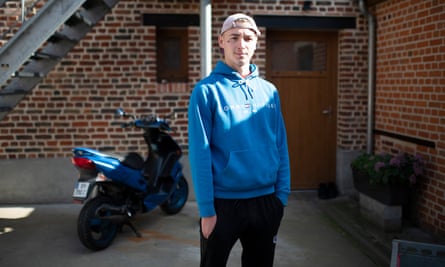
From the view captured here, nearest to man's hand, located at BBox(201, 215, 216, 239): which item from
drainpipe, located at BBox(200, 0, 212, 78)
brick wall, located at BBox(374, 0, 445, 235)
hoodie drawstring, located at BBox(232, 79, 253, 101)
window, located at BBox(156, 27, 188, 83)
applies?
hoodie drawstring, located at BBox(232, 79, 253, 101)

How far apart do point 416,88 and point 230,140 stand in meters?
3.70

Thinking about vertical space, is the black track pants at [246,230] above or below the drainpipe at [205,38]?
below

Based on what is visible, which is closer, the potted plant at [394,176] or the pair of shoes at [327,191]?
the potted plant at [394,176]

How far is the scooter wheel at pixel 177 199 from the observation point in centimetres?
588

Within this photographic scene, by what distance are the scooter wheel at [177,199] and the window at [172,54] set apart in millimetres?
1508

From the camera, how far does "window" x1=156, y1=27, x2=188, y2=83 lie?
6.67 metres

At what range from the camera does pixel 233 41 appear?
263 centimetres

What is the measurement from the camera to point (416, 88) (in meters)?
5.56

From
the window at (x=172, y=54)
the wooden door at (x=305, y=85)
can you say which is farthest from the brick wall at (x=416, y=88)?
the window at (x=172, y=54)

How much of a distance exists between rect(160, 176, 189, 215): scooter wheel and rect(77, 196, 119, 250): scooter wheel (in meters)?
1.05

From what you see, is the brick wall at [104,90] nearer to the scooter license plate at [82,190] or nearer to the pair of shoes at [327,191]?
the scooter license plate at [82,190]

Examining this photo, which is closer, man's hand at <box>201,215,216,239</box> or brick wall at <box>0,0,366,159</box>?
man's hand at <box>201,215,216,239</box>

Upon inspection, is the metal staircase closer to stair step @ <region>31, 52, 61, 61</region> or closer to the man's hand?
stair step @ <region>31, 52, 61, 61</region>

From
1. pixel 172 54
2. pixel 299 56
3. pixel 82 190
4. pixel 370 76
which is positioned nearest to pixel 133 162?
pixel 82 190
